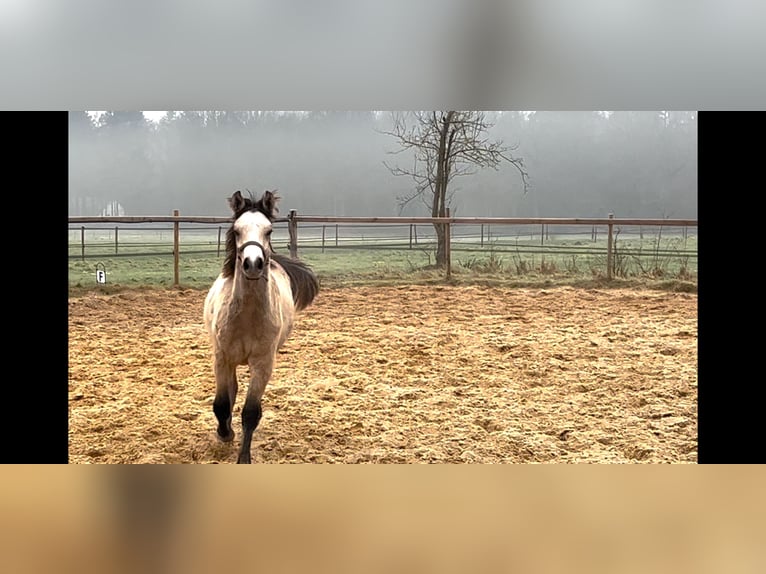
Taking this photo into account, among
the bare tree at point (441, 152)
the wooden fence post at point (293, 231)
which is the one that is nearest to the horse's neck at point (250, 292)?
the wooden fence post at point (293, 231)

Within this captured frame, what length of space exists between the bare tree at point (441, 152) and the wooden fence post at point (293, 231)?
40.0 inches

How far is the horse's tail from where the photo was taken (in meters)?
3.48

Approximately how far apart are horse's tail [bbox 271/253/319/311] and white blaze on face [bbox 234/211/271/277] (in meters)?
0.78

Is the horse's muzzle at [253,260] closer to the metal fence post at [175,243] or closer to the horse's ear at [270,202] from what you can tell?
the horse's ear at [270,202]

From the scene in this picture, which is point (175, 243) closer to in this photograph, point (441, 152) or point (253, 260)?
point (441, 152)

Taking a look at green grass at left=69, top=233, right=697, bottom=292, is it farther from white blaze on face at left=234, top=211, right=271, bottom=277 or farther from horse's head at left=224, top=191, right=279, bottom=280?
white blaze on face at left=234, top=211, right=271, bottom=277

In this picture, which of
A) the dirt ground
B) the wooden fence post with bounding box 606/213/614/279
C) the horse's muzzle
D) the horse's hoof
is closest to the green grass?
the wooden fence post with bounding box 606/213/614/279

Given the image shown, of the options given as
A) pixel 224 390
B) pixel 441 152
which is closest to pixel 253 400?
pixel 224 390

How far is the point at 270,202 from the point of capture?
2746mm

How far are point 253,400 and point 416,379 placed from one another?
5.31 ft

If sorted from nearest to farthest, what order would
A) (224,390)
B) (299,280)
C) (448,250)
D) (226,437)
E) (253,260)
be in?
(253,260) < (224,390) < (226,437) < (299,280) < (448,250)
